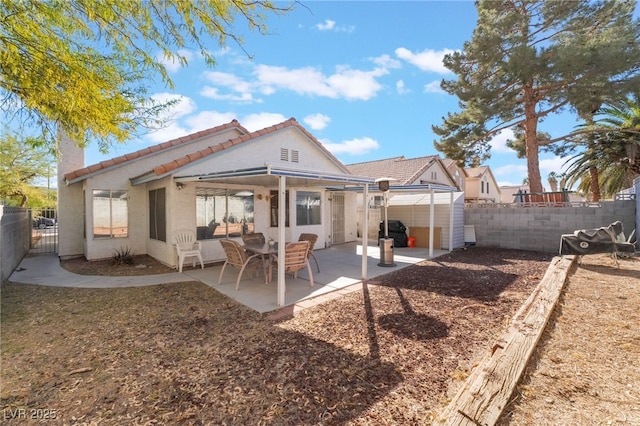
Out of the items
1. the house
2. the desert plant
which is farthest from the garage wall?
the desert plant

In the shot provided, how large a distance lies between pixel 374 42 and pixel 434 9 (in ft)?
6.91

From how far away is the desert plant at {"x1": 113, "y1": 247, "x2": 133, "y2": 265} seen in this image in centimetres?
924

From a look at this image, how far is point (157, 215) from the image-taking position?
9625 millimetres

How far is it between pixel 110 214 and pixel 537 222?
1614 cm

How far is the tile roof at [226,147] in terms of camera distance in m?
8.00

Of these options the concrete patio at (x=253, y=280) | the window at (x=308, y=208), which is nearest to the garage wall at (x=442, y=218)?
the concrete patio at (x=253, y=280)

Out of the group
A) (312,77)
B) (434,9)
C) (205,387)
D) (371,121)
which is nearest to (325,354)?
(205,387)

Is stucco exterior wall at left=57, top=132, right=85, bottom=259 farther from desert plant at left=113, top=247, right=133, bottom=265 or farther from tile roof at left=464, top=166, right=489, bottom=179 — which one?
tile roof at left=464, top=166, right=489, bottom=179

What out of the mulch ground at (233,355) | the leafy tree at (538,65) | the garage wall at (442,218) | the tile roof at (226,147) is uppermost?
the leafy tree at (538,65)

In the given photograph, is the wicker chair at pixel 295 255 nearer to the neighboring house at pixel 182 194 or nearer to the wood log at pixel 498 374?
the neighboring house at pixel 182 194

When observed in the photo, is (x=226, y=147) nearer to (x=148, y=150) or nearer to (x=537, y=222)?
(x=148, y=150)

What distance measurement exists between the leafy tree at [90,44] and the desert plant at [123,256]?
5.14 m

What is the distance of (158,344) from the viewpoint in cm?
402

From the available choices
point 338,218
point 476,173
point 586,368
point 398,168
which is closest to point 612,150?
point 398,168
